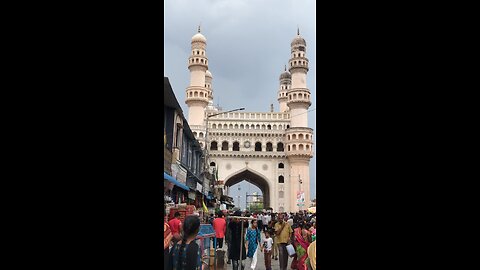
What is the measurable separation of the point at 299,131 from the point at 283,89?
60.3ft

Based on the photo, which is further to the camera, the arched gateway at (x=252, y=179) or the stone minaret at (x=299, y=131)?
the arched gateway at (x=252, y=179)

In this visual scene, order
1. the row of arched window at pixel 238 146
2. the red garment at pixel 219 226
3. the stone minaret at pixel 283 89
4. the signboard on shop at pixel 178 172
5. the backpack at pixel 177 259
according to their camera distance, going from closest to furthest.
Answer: the backpack at pixel 177 259 < the red garment at pixel 219 226 < the signboard on shop at pixel 178 172 < the row of arched window at pixel 238 146 < the stone minaret at pixel 283 89

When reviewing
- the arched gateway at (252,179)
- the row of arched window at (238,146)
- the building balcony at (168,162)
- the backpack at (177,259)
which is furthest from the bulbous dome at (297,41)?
the backpack at (177,259)

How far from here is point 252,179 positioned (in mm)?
48406

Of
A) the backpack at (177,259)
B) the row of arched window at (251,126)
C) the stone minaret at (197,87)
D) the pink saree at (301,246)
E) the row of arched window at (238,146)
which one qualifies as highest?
the stone minaret at (197,87)

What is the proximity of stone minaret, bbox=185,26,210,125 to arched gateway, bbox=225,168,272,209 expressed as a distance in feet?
23.7

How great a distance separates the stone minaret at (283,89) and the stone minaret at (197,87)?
17549 mm

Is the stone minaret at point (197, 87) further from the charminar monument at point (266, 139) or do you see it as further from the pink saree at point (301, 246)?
the pink saree at point (301, 246)

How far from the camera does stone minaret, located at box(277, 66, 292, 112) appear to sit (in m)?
58.1

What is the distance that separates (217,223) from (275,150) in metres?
35.2

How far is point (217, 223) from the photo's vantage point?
391 inches

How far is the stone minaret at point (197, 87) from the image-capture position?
42.5 metres
